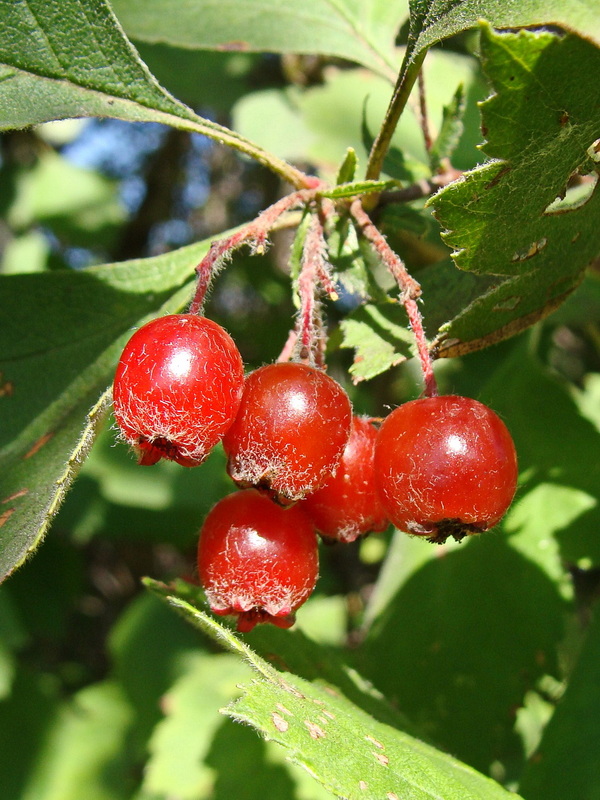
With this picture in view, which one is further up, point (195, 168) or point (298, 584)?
point (298, 584)

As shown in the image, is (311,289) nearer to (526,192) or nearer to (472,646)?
(526,192)

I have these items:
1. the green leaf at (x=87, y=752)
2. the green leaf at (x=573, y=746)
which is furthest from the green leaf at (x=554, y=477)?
the green leaf at (x=87, y=752)

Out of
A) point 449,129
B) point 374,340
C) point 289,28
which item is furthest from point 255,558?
point 289,28

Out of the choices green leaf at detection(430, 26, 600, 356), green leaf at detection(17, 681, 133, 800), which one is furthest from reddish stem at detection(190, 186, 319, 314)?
green leaf at detection(17, 681, 133, 800)

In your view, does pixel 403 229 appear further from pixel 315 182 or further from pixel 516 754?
pixel 516 754

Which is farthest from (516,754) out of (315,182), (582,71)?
(582,71)
